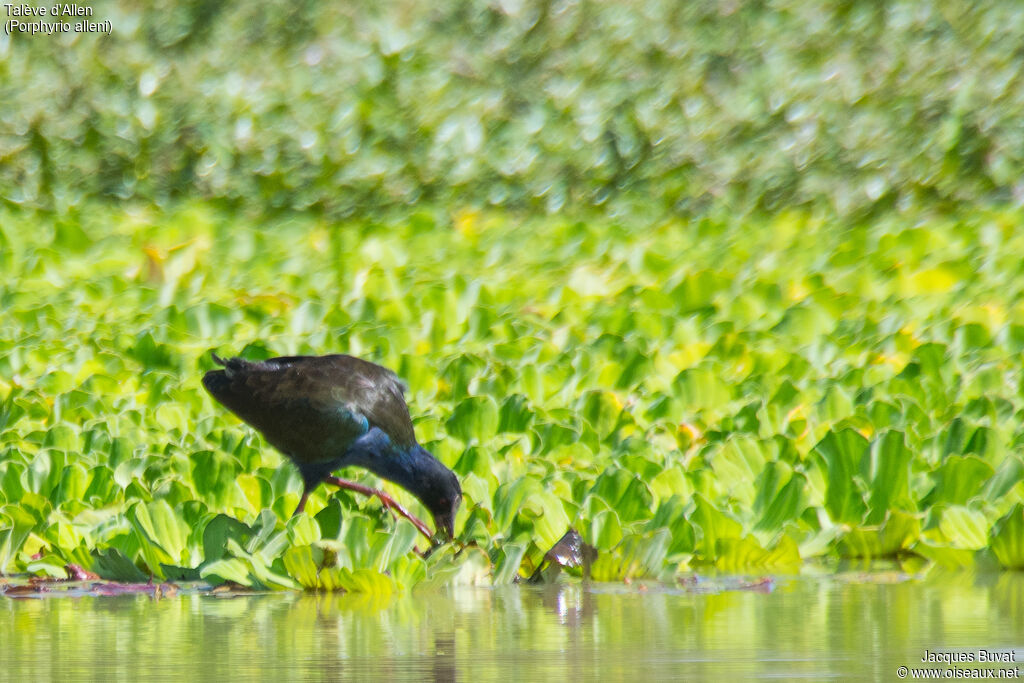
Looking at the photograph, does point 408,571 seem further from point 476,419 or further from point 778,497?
point 476,419

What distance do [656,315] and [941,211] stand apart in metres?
3.01

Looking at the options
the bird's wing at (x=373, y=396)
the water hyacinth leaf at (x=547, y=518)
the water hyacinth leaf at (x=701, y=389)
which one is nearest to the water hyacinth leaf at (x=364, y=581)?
the water hyacinth leaf at (x=547, y=518)

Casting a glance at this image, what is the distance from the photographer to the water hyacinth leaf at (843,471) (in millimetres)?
4219

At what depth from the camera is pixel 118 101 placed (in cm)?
895

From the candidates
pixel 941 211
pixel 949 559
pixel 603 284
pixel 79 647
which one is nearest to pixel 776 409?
pixel 949 559

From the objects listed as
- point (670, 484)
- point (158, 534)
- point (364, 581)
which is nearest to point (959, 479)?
point (670, 484)

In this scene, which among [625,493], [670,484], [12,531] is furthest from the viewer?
[670,484]

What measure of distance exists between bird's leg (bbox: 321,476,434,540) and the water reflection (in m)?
0.52

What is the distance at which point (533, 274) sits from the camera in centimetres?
741

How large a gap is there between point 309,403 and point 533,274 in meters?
3.09

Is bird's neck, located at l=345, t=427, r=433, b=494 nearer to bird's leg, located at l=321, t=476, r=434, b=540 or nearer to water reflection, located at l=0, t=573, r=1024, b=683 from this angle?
bird's leg, located at l=321, t=476, r=434, b=540

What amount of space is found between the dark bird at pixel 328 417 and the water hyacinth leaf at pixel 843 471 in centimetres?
99

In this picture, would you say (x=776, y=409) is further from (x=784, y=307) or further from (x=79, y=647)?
(x=79, y=647)

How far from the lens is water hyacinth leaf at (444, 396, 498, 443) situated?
16.4 feet
